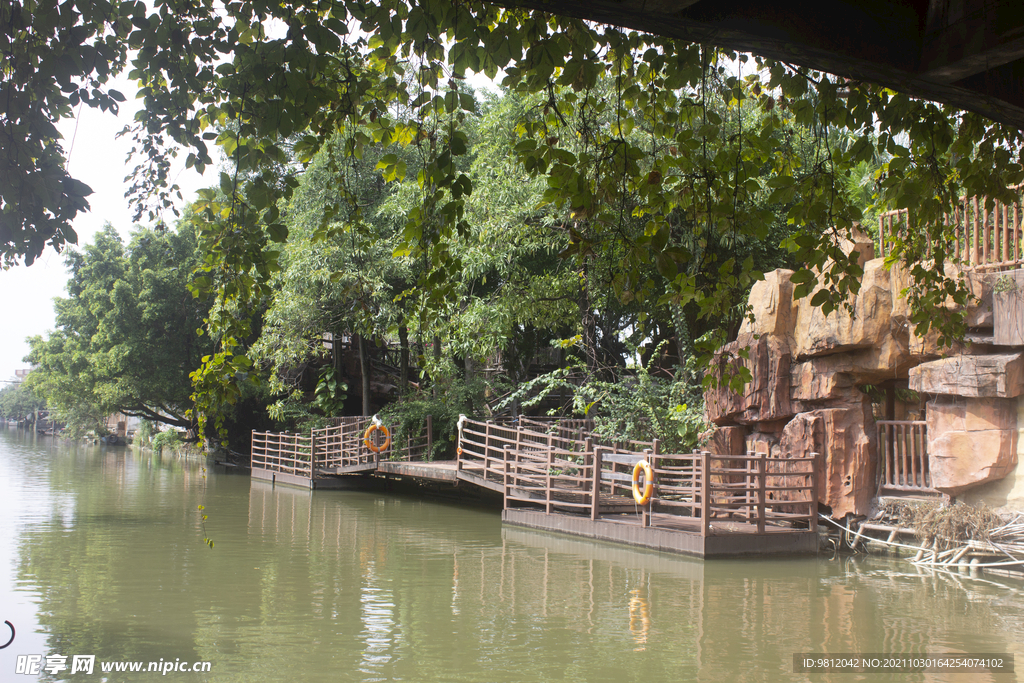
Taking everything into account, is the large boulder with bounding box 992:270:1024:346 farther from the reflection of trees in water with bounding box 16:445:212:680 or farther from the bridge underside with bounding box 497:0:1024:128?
the reflection of trees in water with bounding box 16:445:212:680

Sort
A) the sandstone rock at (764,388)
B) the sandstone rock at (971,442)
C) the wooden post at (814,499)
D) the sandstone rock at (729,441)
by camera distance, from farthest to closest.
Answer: the sandstone rock at (729,441) → the sandstone rock at (764,388) → the wooden post at (814,499) → the sandstone rock at (971,442)

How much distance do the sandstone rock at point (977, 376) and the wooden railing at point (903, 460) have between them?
0.84 m

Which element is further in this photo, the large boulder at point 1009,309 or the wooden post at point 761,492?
the wooden post at point 761,492

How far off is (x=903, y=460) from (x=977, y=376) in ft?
6.15

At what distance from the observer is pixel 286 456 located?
26.2 m

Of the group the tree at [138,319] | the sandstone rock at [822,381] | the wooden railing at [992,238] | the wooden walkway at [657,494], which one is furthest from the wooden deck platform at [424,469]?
the tree at [138,319]

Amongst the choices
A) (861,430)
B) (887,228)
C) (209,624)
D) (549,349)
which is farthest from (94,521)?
(887,228)

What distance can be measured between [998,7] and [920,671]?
20.8 ft

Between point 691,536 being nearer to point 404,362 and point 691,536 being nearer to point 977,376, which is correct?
point 977,376

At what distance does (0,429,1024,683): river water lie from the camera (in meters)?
6.93

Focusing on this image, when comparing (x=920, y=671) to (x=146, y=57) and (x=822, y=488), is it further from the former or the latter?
(x=146, y=57)

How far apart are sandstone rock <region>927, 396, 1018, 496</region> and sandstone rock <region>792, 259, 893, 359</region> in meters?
1.42

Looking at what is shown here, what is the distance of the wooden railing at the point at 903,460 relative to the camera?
11.9 m

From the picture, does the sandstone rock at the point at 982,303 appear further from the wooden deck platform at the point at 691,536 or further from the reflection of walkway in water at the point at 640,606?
the wooden deck platform at the point at 691,536
